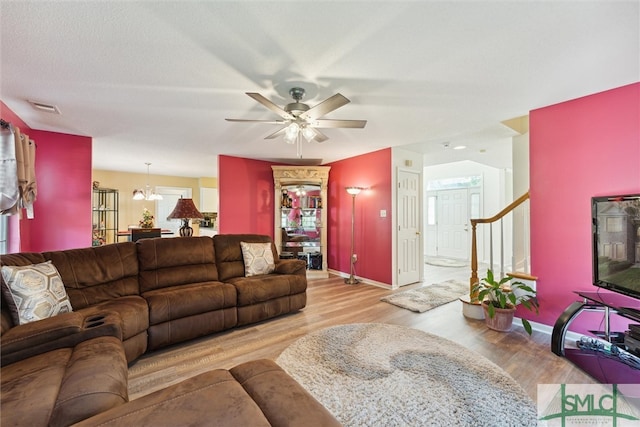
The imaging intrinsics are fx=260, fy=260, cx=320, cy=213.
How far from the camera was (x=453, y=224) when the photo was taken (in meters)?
7.27

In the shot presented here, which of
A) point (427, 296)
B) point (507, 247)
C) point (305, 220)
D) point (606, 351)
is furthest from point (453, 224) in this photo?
point (606, 351)

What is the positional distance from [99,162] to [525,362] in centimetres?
805

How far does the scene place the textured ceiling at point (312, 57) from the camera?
146 cm

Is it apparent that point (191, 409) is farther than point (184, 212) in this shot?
No

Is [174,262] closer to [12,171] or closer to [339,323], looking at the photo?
[12,171]

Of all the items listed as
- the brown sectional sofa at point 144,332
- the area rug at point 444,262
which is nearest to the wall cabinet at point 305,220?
the brown sectional sofa at point 144,332

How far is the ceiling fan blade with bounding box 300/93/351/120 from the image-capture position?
1922 mm

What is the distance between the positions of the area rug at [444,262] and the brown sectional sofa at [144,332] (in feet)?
14.4

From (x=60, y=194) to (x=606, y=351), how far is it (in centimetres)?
624

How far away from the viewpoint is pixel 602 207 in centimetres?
222

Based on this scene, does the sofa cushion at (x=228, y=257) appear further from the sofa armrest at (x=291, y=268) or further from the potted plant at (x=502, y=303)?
the potted plant at (x=502, y=303)

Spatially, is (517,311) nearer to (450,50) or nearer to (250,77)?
(450,50)

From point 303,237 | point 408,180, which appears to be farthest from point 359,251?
point 408,180

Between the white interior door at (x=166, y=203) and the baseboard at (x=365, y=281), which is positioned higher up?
the white interior door at (x=166, y=203)
